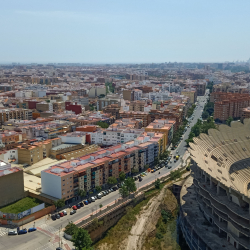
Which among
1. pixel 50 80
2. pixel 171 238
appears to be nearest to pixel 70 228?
pixel 171 238

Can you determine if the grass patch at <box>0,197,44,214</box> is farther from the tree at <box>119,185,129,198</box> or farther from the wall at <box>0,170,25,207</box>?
the tree at <box>119,185,129,198</box>

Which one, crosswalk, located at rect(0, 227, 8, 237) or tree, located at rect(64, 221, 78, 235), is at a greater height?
tree, located at rect(64, 221, 78, 235)

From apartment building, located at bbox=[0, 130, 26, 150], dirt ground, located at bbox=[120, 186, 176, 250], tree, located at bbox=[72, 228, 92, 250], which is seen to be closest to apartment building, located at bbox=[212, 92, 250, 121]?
dirt ground, located at bbox=[120, 186, 176, 250]

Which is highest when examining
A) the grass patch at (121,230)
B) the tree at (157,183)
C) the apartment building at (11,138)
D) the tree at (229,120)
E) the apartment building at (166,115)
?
the apartment building at (166,115)

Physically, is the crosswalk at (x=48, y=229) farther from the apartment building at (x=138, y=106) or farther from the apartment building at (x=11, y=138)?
the apartment building at (x=138, y=106)

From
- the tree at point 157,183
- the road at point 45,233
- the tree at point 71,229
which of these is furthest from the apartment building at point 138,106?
the tree at point 71,229

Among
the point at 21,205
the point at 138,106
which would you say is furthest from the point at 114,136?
the point at 138,106
